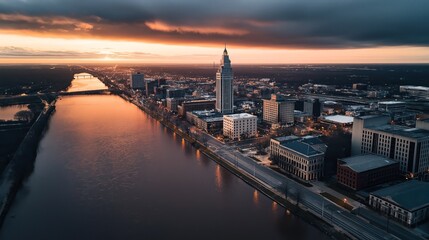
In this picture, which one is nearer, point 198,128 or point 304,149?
point 304,149

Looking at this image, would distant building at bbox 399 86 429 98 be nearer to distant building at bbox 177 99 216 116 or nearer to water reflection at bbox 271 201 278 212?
distant building at bbox 177 99 216 116

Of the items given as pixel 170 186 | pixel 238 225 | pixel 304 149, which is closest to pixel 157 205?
pixel 170 186

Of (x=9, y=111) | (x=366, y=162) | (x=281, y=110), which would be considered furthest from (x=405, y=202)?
(x=9, y=111)

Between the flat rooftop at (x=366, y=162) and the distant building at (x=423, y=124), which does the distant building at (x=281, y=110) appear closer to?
the distant building at (x=423, y=124)

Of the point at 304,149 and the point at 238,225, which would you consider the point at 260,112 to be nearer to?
the point at 304,149

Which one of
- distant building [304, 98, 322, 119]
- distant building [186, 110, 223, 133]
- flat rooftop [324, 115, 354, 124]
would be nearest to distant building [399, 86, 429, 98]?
distant building [304, 98, 322, 119]

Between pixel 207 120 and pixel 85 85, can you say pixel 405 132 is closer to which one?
pixel 207 120

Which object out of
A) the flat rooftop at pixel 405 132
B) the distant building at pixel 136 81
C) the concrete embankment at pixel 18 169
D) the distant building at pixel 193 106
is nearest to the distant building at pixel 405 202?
the flat rooftop at pixel 405 132
